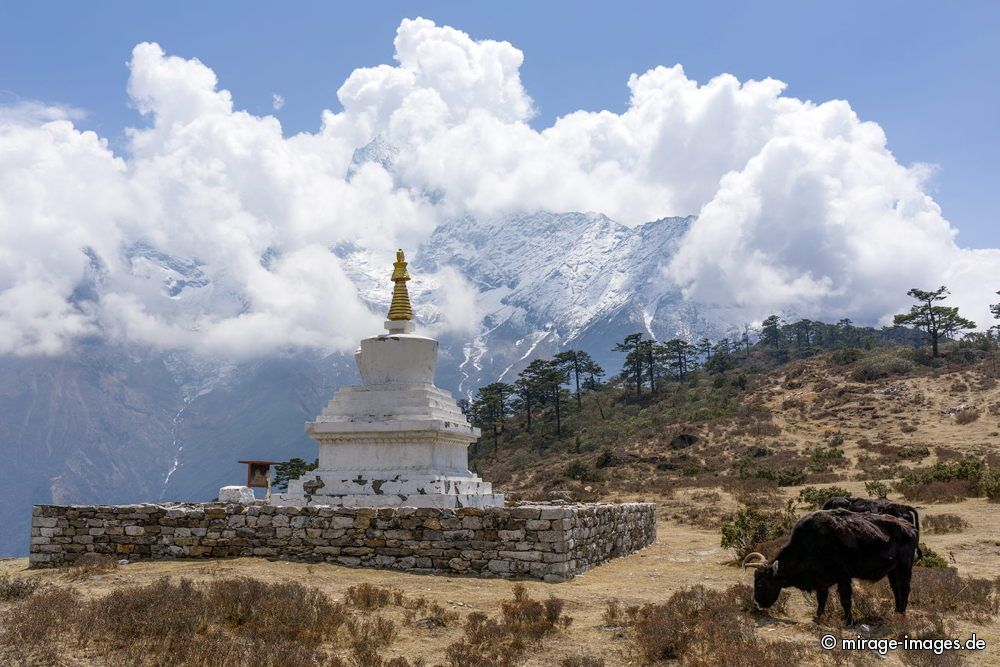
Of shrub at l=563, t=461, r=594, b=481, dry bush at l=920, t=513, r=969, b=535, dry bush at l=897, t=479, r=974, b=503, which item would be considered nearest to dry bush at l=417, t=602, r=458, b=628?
dry bush at l=920, t=513, r=969, b=535

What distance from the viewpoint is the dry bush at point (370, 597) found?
10.5m

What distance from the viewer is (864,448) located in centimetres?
3691

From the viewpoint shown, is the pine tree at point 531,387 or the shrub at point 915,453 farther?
the pine tree at point 531,387

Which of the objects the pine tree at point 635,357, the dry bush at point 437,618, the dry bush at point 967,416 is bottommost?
the dry bush at point 437,618

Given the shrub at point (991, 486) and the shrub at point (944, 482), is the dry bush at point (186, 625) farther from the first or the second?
the shrub at point (944, 482)

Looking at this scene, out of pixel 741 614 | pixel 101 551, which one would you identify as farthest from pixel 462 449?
pixel 741 614

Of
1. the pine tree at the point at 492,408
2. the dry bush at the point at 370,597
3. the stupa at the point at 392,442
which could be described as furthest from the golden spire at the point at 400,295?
the pine tree at the point at 492,408

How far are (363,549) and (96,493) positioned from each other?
17959 cm

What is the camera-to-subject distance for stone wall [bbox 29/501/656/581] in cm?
1337

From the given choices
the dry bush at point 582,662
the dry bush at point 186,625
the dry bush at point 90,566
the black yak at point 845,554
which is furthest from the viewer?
the dry bush at point 90,566

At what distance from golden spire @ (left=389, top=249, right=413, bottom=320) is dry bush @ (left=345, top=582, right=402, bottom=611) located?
972 cm

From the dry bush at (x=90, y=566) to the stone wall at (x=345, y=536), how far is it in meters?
0.24

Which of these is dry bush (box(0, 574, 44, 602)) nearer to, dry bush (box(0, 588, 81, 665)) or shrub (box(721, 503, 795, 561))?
dry bush (box(0, 588, 81, 665))

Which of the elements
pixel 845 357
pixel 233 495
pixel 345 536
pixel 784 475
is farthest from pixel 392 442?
pixel 845 357
